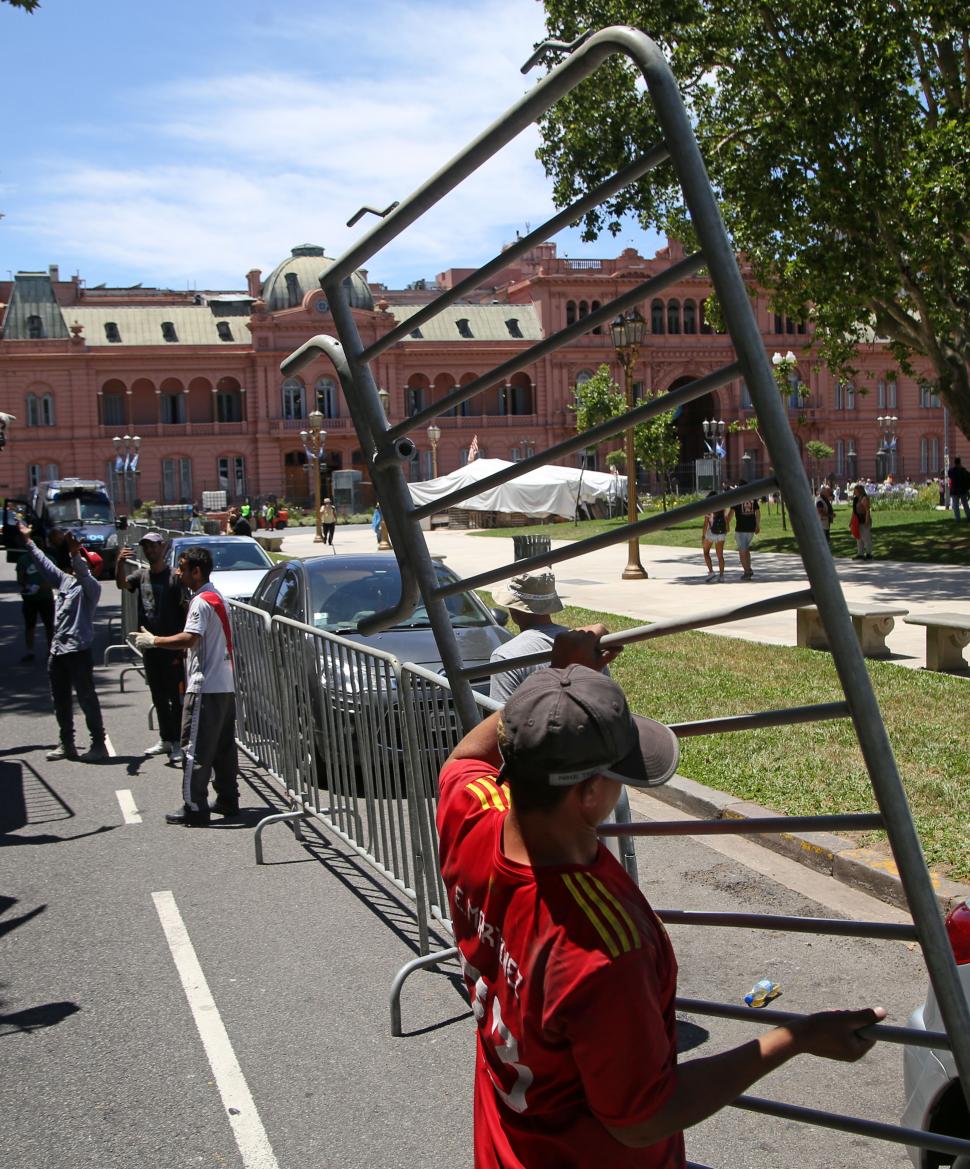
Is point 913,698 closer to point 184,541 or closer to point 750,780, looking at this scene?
point 750,780

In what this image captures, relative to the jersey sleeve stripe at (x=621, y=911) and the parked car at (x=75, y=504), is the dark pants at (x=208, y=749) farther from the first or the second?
the parked car at (x=75, y=504)

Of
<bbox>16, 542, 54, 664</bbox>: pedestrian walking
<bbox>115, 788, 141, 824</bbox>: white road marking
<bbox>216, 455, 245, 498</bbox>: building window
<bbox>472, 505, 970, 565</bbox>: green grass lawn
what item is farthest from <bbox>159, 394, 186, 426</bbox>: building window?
<bbox>115, 788, 141, 824</bbox>: white road marking

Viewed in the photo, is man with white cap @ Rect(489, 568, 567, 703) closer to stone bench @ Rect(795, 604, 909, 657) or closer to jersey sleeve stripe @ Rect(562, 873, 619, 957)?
jersey sleeve stripe @ Rect(562, 873, 619, 957)

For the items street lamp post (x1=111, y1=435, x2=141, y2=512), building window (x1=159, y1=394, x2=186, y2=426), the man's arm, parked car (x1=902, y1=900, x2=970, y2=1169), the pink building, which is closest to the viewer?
the man's arm

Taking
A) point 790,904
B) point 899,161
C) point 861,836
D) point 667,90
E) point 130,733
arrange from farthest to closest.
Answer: point 899,161
point 130,733
point 861,836
point 790,904
point 667,90

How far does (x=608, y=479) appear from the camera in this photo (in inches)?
1908

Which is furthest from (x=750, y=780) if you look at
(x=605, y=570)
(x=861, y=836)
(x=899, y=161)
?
(x=605, y=570)

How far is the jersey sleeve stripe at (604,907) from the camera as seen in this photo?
1873 mm

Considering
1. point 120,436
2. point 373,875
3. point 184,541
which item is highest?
point 120,436

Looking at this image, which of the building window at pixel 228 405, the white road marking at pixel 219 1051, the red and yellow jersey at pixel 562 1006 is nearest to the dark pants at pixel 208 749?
the white road marking at pixel 219 1051

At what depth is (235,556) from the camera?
17.4 m

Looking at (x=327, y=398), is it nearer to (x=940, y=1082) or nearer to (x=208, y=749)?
(x=208, y=749)

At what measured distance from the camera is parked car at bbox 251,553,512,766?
9680mm

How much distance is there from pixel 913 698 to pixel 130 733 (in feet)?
23.5
